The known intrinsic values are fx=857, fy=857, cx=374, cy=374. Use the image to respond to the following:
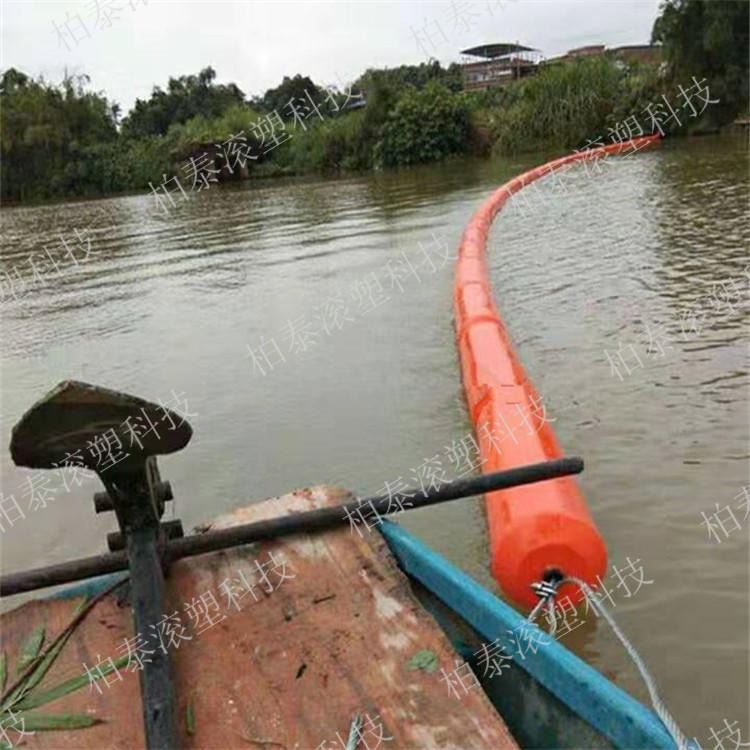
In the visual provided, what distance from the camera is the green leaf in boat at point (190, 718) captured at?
1.84 m

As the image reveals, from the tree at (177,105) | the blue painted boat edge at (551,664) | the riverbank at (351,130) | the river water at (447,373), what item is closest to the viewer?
the blue painted boat edge at (551,664)

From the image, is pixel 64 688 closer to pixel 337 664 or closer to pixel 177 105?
pixel 337 664

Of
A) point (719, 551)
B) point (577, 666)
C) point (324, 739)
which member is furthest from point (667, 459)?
point (324, 739)

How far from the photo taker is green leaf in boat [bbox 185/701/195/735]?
6.02 feet

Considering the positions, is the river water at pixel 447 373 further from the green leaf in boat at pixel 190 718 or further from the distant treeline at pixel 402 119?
the distant treeline at pixel 402 119

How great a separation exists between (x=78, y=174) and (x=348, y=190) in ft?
61.2

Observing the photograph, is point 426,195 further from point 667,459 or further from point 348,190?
point 667,459

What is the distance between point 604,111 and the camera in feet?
81.3

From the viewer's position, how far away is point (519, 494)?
2539mm

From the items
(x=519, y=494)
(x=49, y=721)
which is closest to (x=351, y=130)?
(x=519, y=494)

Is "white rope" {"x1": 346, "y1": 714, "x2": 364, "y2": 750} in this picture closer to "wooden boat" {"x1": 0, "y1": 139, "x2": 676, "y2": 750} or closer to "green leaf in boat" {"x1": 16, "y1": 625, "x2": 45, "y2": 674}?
"wooden boat" {"x1": 0, "y1": 139, "x2": 676, "y2": 750}

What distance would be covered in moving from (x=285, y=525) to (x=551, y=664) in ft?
2.65

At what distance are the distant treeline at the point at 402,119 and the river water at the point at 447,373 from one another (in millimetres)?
12858

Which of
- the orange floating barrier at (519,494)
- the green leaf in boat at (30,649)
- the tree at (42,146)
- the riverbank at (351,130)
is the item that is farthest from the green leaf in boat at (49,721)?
the tree at (42,146)
